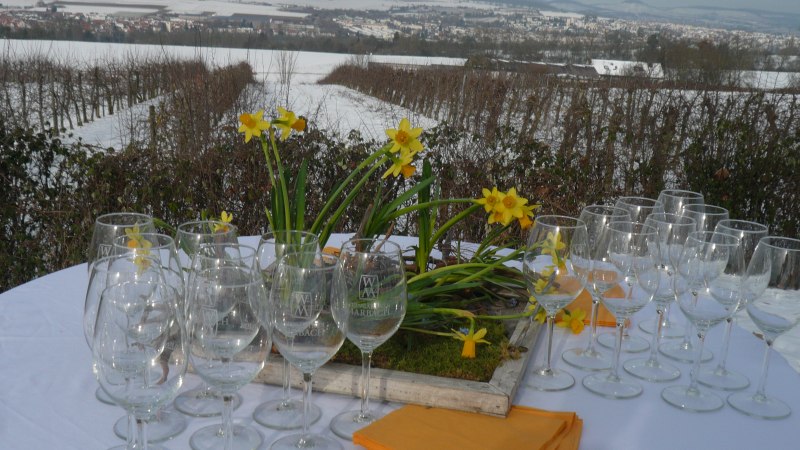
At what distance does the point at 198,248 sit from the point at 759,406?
1.13 metres

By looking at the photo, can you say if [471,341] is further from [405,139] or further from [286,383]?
[405,139]

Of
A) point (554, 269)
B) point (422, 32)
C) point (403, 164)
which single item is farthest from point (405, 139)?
point (422, 32)

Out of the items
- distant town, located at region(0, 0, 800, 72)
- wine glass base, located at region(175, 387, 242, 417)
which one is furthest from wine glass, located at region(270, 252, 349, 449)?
distant town, located at region(0, 0, 800, 72)

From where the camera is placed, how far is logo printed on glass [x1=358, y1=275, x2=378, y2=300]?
1150 millimetres

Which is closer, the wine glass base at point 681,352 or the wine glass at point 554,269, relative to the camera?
the wine glass at point 554,269

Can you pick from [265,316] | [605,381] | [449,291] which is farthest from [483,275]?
[265,316]

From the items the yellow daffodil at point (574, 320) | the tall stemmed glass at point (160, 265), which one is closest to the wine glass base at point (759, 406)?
the yellow daffodil at point (574, 320)

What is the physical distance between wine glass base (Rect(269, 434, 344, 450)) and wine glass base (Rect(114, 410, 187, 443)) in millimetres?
176

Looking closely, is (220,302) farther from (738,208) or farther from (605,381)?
(738,208)

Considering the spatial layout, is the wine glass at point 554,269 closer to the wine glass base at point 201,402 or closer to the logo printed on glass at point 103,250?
the wine glass base at point 201,402

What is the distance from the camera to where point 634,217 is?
77.3 inches

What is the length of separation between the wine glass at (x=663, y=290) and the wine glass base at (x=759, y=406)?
134mm

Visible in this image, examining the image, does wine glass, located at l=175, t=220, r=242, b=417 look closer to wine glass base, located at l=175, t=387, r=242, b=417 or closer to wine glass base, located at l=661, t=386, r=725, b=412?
wine glass base, located at l=175, t=387, r=242, b=417

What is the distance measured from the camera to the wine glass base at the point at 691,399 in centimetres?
136
